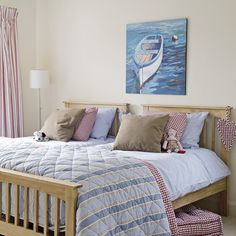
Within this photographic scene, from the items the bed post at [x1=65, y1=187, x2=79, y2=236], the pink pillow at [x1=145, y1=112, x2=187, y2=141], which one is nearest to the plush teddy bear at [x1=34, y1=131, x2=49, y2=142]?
the pink pillow at [x1=145, y1=112, x2=187, y2=141]

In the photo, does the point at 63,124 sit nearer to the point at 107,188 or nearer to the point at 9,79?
the point at 9,79

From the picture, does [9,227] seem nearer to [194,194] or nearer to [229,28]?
[194,194]

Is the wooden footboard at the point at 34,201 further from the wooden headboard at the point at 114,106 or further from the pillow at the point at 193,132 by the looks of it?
the wooden headboard at the point at 114,106

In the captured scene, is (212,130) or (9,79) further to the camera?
(9,79)

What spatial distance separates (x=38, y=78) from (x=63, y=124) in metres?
0.88

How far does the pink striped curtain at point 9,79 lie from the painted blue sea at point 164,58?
1388 millimetres

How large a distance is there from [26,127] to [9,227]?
2.55m

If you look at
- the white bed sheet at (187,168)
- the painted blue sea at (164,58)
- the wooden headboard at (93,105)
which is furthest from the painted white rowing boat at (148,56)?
the white bed sheet at (187,168)

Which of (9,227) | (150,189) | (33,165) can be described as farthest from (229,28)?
(9,227)

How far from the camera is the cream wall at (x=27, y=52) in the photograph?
5.39 metres

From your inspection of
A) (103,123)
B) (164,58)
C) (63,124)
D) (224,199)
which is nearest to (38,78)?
(63,124)

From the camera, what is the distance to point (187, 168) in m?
→ 3.63

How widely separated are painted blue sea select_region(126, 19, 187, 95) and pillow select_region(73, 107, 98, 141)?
0.47 metres

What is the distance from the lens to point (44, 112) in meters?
5.59
